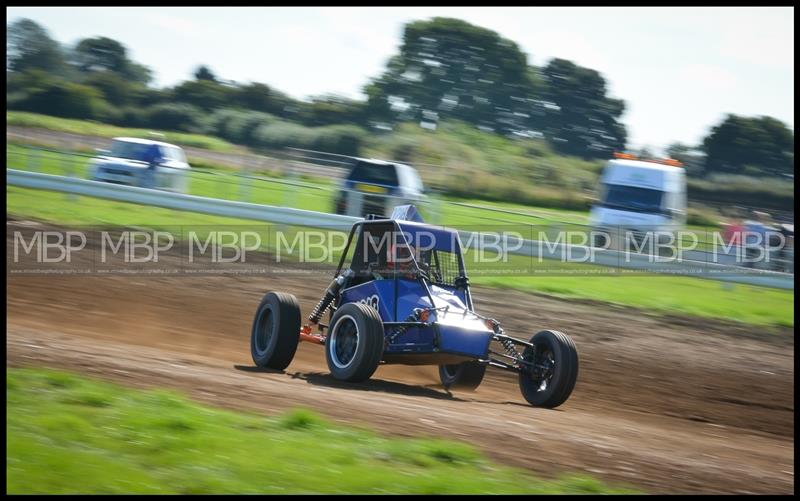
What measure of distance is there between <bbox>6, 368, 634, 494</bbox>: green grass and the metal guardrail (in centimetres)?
1163

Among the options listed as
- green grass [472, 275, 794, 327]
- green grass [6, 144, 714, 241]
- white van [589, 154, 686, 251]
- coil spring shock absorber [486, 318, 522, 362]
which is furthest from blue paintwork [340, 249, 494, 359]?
white van [589, 154, 686, 251]

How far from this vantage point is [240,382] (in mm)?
8523

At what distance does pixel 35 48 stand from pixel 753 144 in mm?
41167

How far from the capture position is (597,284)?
57.3 ft

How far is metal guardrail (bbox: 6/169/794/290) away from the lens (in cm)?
1723

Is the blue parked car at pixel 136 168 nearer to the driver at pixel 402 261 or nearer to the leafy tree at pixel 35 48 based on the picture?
the driver at pixel 402 261

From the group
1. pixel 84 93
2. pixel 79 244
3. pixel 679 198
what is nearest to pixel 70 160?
pixel 79 244

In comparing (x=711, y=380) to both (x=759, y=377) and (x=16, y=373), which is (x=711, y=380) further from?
(x=16, y=373)

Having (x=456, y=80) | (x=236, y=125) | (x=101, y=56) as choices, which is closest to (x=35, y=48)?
(x=101, y=56)

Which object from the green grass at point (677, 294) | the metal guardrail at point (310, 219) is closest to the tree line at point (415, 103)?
the metal guardrail at point (310, 219)

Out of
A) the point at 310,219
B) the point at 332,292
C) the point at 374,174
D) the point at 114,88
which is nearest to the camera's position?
the point at 332,292

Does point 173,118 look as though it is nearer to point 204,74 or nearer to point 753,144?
point 204,74

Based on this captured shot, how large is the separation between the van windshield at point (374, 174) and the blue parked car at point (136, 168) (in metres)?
4.10

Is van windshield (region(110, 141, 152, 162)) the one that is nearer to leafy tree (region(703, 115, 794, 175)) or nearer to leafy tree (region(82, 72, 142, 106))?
leafy tree (region(82, 72, 142, 106))
